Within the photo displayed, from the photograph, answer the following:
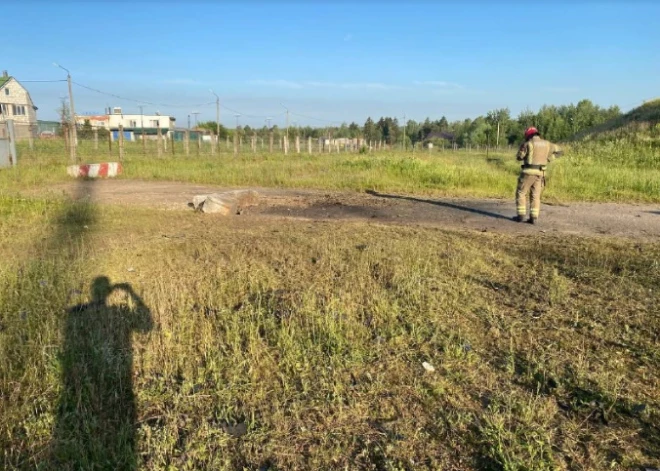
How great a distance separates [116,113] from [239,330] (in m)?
76.1

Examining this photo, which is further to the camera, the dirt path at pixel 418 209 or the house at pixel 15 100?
the house at pixel 15 100

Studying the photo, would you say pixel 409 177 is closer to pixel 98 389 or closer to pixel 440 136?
pixel 98 389

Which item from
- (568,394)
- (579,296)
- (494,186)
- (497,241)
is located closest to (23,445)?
(568,394)

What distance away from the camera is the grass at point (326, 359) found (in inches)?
95.0

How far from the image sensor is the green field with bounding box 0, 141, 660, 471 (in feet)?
7.93

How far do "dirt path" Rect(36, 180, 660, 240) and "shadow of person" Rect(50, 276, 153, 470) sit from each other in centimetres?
541

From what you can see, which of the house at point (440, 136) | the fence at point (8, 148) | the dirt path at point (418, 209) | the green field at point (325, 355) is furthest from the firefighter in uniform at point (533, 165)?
the house at point (440, 136)

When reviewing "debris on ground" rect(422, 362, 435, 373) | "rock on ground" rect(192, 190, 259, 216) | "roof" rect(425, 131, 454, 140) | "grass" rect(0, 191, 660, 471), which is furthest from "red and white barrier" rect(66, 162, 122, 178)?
"roof" rect(425, 131, 454, 140)

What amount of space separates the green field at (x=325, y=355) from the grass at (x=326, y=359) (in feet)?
0.05

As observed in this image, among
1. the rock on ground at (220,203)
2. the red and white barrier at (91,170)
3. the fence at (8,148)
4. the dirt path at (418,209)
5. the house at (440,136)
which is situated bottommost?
the dirt path at (418,209)

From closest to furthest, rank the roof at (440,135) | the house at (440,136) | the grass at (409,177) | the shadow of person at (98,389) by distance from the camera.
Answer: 1. the shadow of person at (98,389)
2. the grass at (409,177)
3. the house at (440,136)
4. the roof at (440,135)

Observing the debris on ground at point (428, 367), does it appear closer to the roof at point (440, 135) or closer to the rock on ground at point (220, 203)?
the rock on ground at point (220, 203)

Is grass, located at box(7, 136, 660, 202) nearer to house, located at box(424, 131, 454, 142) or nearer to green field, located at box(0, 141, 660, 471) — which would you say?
green field, located at box(0, 141, 660, 471)

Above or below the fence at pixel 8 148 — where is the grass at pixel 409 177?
below
